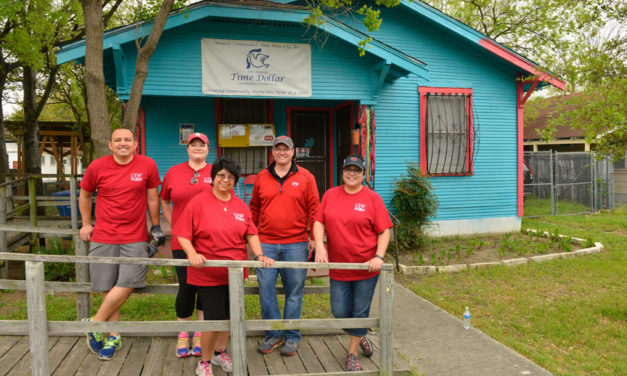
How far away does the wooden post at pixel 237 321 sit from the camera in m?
3.24

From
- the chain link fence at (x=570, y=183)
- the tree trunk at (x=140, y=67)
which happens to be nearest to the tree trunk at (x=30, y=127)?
the tree trunk at (x=140, y=67)

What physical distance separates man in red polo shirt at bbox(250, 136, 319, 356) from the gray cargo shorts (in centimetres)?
106

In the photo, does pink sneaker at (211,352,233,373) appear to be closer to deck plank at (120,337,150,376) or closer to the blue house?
deck plank at (120,337,150,376)

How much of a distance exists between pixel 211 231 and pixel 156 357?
55.6 inches

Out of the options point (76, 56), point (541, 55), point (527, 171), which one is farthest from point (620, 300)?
point (541, 55)

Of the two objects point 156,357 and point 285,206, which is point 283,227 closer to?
point 285,206

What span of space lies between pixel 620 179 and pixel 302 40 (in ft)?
51.5

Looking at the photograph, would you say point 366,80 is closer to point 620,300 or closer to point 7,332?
point 620,300

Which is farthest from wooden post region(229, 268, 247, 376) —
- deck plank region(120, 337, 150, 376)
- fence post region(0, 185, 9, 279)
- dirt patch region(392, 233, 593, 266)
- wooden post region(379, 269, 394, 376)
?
fence post region(0, 185, 9, 279)

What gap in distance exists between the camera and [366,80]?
862 cm

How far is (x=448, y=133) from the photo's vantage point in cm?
1019

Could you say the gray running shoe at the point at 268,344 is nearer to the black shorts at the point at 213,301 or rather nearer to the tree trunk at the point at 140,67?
the black shorts at the point at 213,301

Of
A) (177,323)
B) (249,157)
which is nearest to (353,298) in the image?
(177,323)

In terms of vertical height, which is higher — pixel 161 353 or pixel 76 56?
pixel 76 56
